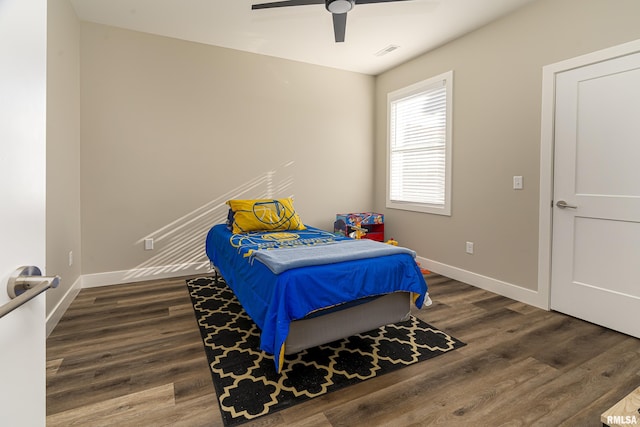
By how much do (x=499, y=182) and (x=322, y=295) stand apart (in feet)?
8.02

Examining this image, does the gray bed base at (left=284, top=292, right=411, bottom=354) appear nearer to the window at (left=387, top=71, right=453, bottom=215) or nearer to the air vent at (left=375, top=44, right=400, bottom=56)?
the window at (left=387, top=71, right=453, bottom=215)

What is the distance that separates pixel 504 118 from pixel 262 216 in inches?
103

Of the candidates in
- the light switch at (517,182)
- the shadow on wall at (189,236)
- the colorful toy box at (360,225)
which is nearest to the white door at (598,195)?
the light switch at (517,182)

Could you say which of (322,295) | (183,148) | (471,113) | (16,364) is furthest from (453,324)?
(183,148)

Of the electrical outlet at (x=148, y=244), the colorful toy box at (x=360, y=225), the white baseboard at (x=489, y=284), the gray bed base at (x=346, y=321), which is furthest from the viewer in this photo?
the colorful toy box at (x=360, y=225)

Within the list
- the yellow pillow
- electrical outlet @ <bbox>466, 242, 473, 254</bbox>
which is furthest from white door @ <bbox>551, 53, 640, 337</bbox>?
the yellow pillow

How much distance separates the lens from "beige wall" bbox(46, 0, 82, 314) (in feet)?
8.30

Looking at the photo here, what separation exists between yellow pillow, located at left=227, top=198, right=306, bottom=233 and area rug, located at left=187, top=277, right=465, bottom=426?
85 centimetres

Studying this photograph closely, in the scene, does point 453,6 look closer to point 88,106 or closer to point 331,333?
point 331,333

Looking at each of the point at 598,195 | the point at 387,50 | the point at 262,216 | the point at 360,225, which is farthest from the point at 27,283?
the point at 387,50

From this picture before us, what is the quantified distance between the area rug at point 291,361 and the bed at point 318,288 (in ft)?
0.57

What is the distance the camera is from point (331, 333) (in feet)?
6.66

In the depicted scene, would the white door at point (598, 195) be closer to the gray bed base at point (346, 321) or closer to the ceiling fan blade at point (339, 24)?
the gray bed base at point (346, 321)

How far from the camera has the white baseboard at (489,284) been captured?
3.02 meters
